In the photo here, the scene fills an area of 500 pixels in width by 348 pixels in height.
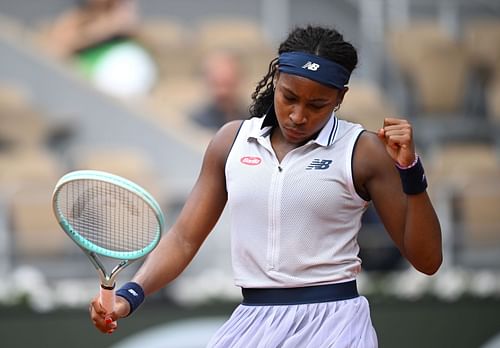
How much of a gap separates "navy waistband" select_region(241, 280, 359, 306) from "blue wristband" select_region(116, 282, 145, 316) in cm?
36

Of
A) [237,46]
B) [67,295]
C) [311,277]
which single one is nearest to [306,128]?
[311,277]

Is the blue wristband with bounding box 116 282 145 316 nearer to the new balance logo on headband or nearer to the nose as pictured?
the nose

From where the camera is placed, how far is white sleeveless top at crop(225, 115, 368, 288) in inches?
152

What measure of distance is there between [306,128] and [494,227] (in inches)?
162

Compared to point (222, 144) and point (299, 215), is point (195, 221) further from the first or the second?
point (299, 215)

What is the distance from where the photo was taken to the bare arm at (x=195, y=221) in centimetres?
407

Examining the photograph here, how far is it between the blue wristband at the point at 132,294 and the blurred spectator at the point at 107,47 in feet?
18.8

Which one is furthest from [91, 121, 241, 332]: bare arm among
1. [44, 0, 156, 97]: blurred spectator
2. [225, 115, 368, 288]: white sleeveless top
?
[44, 0, 156, 97]: blurred spectator

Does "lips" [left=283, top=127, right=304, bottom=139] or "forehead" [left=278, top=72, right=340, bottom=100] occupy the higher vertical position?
"forehead" [left=278, top=72, right=340, bottom=100]

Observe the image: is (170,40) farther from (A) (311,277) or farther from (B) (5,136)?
(A) (311,277)

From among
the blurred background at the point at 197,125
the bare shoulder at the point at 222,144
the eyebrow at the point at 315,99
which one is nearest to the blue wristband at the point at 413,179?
the eyebrow at the point at 315,99

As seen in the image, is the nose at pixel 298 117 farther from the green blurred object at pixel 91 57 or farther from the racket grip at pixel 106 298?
the green blurred object at pixel 91 57

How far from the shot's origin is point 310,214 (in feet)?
12.6

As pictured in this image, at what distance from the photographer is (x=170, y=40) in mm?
10617
